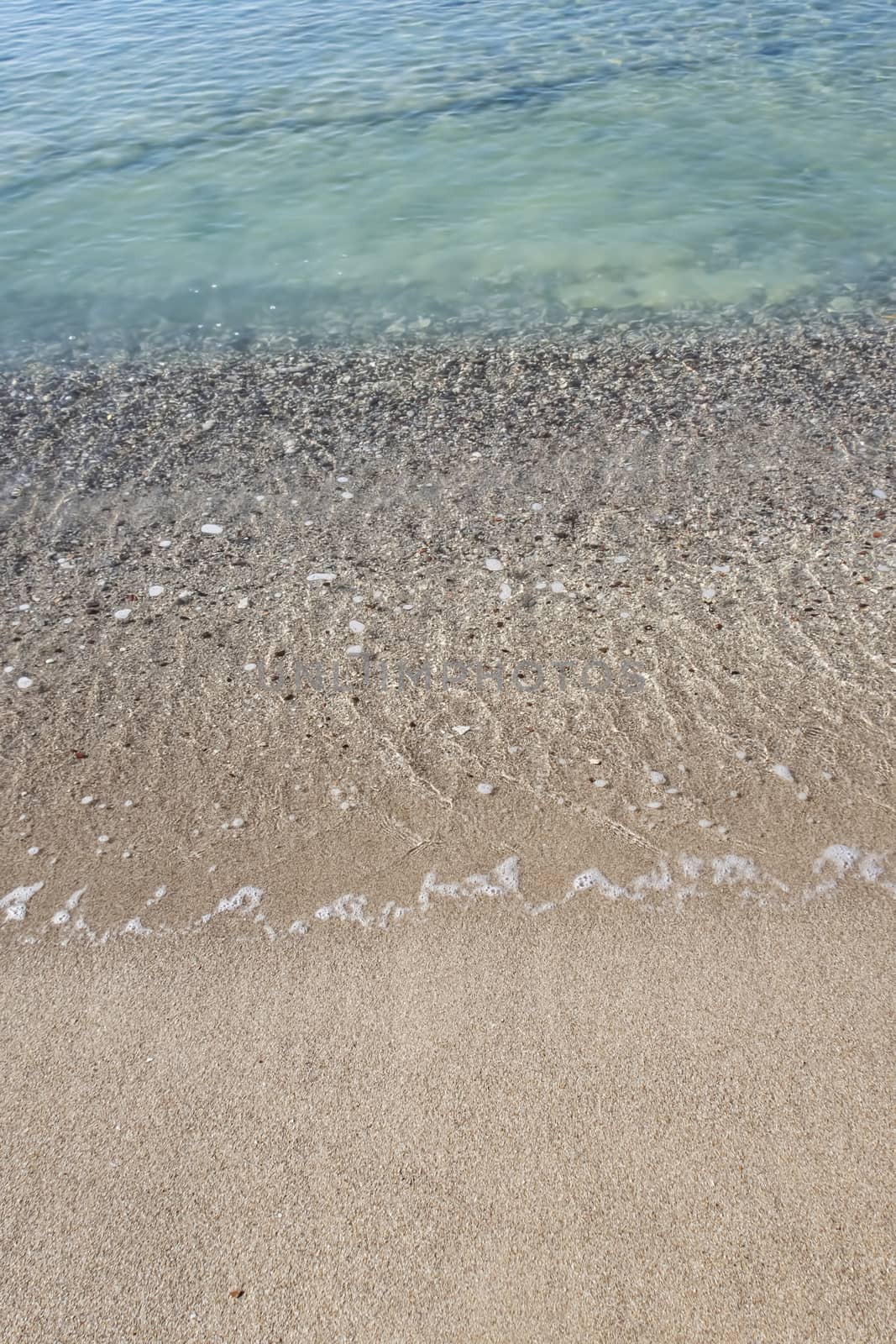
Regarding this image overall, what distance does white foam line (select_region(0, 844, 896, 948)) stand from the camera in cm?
343

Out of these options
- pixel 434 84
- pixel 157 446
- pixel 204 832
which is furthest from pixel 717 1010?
pixel 434 84

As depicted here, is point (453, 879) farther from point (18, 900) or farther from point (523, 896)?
point (18, 900)

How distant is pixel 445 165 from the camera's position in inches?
416

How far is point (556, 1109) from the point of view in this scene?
2.85 meters

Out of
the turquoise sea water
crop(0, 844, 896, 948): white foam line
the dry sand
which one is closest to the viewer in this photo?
the dry sand

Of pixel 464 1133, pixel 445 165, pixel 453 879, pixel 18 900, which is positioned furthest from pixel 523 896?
pixel 445 165

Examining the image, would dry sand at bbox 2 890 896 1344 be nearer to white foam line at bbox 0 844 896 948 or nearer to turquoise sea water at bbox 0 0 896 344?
white foam line at bbox 0 844 896 948

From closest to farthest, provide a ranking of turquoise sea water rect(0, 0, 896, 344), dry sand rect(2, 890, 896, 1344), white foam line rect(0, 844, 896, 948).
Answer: dry sand rect(2, 890, 896, 1344)
white foam line rect(0, 844, 896, 948)
turquoise sea water rect(0, 0, 896, 344)

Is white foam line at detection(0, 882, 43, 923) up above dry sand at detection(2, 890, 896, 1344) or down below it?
above

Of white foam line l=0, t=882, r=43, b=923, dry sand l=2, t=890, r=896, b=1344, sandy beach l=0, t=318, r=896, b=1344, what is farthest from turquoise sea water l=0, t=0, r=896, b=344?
dry sand l=2, t=890, r=896, b=1344

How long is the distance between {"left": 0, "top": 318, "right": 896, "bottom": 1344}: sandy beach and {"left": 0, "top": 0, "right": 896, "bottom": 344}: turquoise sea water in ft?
8.27

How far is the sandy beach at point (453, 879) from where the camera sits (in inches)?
101

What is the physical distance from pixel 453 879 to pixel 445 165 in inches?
359

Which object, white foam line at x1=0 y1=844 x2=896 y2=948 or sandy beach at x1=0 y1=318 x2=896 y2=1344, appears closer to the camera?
sandy beach at x1=0 y1=318 x2=896 y2=1344
